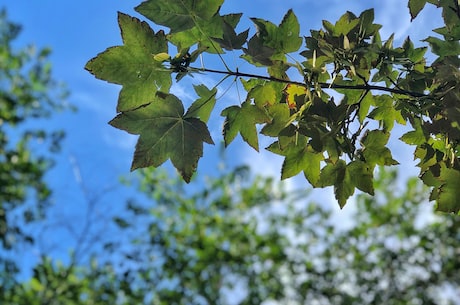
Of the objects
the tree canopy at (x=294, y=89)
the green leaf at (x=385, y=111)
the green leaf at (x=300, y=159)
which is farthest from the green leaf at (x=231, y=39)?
the green leaf at (x=385, y=111)

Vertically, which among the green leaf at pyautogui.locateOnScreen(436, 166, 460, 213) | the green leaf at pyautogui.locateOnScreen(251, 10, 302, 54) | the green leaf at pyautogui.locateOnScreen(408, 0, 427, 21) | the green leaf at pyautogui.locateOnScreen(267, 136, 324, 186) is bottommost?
the green leaf at pyautogui.locateOnScreen(436, 166, 460, 213)

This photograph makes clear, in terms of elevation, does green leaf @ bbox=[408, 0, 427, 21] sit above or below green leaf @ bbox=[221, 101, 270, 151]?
above

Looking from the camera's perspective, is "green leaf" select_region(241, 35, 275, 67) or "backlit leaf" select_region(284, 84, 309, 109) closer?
"green leaf" select_region(241, 35, 275, 67)

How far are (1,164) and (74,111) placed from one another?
6.80ft

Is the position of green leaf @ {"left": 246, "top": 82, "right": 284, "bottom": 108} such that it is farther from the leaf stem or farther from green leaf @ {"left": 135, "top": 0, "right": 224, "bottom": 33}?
green leaf @ {"left": 135, "top": 0, "right": 224, "bottom": 33}

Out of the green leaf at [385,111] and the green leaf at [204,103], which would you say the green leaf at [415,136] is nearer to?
the green leaf at [385,111]

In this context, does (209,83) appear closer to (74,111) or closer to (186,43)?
(186,43)

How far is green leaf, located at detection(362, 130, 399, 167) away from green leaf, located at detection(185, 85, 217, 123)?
1.02ft

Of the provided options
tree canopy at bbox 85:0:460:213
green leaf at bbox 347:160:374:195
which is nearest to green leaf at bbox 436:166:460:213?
tree canopy at bbox 85:0:460:213

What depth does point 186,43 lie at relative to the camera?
2.89ft

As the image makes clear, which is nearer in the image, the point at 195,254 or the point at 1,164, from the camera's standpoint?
the point at 1,164

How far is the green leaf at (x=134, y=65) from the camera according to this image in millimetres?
835

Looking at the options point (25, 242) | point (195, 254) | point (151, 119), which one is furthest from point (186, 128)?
point (195, 254)

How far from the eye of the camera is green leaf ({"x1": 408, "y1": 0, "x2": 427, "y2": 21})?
0.94 m
